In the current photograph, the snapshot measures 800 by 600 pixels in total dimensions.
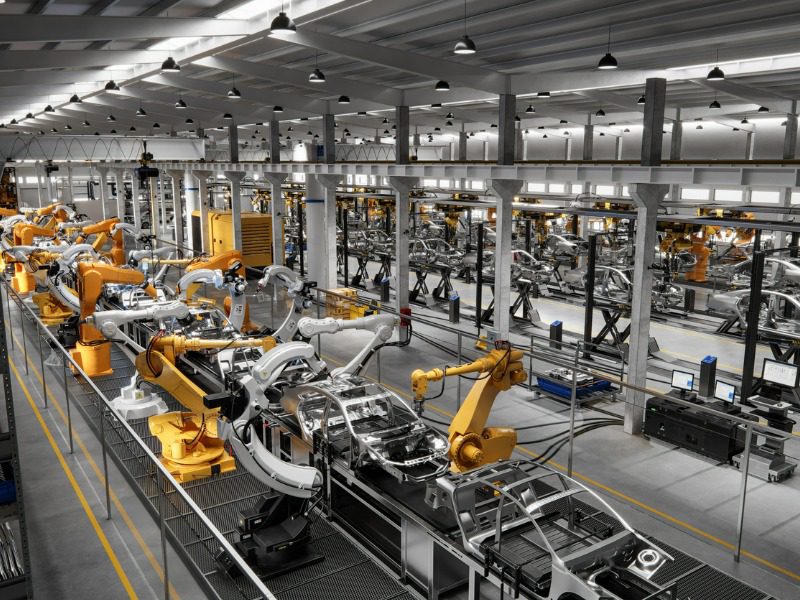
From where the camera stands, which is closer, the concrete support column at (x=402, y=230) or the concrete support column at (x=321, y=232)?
the concrete support column at (x=402, y=230)

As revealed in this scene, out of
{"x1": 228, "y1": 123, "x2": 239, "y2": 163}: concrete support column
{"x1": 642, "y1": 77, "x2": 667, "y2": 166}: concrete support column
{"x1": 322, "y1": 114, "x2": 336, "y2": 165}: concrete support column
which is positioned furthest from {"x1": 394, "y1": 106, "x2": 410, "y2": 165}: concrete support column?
{"x1": 228, "y1": 123, "x2": 239, "y2": 163}: concrete support column

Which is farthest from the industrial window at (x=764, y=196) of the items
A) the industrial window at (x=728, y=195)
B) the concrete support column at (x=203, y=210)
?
the concrete support column at (x=203, y=210)

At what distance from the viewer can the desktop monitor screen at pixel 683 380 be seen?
11648mm

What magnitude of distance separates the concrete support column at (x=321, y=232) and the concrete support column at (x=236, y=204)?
492 centimetres

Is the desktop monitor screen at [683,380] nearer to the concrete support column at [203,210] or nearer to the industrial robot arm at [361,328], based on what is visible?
the industrial robot arm at [361,328]

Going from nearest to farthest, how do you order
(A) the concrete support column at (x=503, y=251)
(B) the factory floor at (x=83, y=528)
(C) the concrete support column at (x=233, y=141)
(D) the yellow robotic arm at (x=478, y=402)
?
(B) the factory floor at (x=83, y=528) < (D) the yellow robotic arm at (x=478, y=402) < (A) the concrete support column at (x=503, y=251) < (C) the concrete support column at (x=233, y=141)

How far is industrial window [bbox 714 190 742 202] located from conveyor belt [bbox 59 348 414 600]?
25771 mm

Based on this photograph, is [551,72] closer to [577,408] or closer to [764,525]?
[577,408]

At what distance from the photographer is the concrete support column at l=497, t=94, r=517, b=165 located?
48.5 feet

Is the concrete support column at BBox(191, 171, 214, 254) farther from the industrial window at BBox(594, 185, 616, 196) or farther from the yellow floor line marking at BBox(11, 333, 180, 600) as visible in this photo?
the yellow floor line marking at BBox(11, 333, 180, 600)

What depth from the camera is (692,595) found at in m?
6.59

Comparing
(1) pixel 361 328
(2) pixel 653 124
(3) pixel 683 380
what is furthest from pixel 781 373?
(1) pixel 361 328

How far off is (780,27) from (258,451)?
9.33 metres

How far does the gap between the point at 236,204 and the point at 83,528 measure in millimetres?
20187
